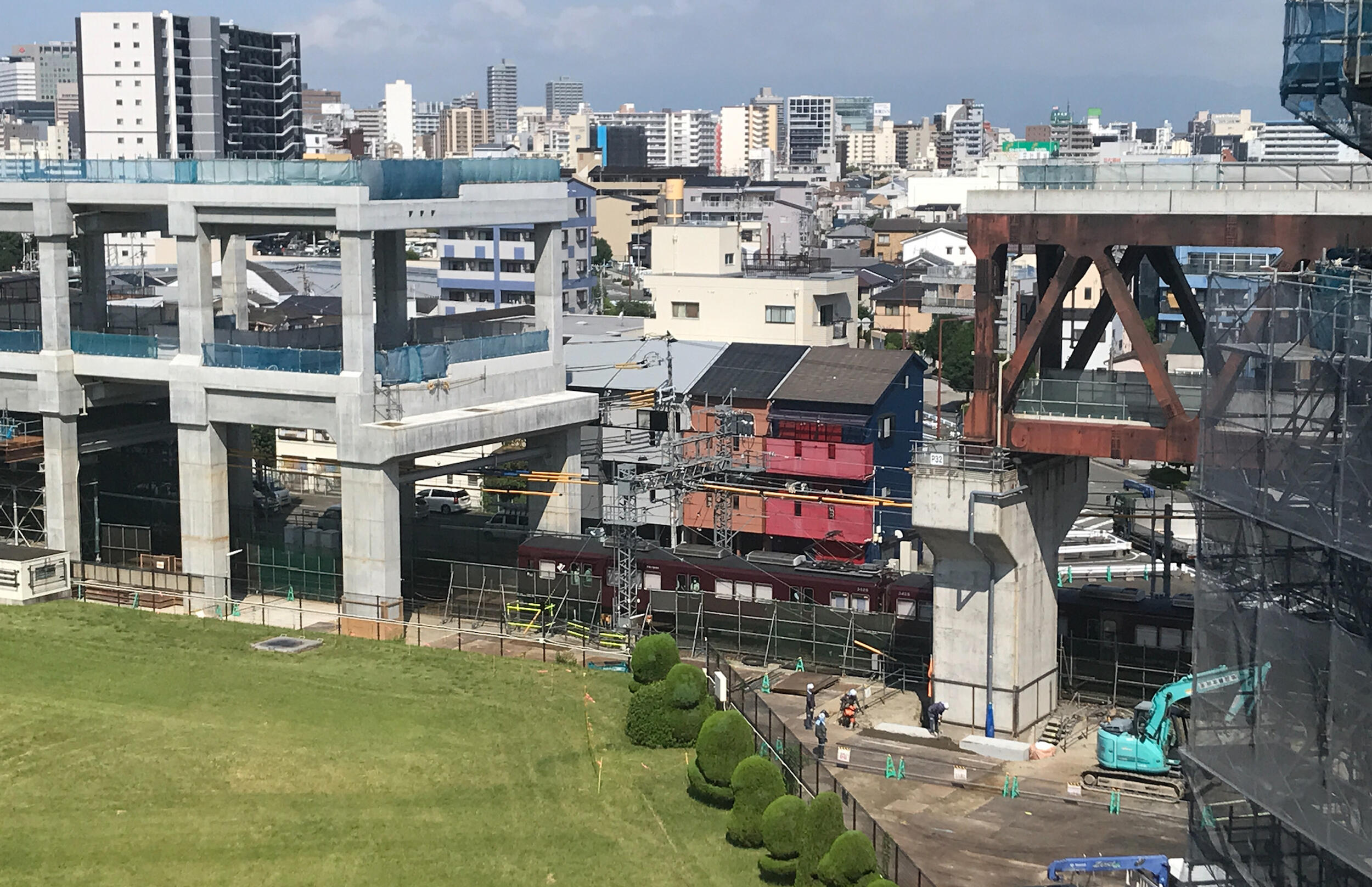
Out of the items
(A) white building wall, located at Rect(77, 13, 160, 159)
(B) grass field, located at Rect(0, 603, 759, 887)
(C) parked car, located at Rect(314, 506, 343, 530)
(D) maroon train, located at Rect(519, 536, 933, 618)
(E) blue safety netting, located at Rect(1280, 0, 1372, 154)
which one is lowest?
(B) grass field, located at Rect(0, 603, 759, 887)

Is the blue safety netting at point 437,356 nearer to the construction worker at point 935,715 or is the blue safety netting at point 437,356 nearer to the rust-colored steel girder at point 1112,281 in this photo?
the rust-colored steel girder at point 1112,281

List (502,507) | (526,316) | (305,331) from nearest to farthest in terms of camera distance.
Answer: (305,331) < (502,507) < (526,316)

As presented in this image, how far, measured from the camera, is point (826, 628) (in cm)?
5325

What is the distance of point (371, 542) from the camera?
5572 centimetres

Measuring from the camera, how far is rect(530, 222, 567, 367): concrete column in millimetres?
63438

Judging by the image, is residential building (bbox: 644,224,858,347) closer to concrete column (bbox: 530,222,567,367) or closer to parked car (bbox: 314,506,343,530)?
parked car (bbox: 314,506,343,530)

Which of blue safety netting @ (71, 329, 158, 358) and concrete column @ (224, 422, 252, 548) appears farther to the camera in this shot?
concrete column @ (224, 422, 252, 548)

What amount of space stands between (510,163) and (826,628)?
20.4 metres

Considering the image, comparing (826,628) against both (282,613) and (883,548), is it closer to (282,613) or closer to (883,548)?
(883,548)

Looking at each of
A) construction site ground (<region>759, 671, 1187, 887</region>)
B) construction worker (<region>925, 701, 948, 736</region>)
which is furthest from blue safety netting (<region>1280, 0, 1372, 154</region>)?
construction worker (<region>925, 701, 948, 736</region>)

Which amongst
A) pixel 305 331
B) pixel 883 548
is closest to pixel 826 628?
pixel 883 548

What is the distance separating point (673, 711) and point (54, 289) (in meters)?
30.6

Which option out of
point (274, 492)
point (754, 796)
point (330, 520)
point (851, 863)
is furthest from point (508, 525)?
point (851, 863)

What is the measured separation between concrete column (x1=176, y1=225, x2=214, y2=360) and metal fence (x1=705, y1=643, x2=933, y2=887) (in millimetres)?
20919
